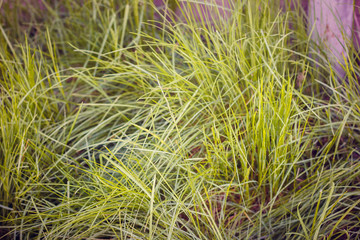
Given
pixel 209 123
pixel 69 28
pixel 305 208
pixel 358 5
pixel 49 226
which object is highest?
pixel 69 28

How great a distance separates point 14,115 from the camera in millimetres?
1419

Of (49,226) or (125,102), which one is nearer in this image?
(49,226)

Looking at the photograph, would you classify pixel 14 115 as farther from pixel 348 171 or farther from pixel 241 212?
pixel 348 171

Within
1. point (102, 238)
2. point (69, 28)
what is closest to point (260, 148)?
point (102, 238)

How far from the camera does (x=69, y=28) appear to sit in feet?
7.14

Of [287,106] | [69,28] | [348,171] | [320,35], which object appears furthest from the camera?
[69,28]

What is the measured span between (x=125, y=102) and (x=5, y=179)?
0.65 m

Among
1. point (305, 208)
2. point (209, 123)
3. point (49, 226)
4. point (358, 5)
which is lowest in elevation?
point (305, 208)

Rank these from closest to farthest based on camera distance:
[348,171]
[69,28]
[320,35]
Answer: [348,171]
[320,35]
[69,28]

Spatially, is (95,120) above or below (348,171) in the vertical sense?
above

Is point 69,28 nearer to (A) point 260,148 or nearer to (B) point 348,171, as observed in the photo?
(A) point 260,148

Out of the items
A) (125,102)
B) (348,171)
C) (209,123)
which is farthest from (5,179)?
(348,171)

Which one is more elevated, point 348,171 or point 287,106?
point 287,106

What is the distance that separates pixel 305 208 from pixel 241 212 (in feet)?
0.85
